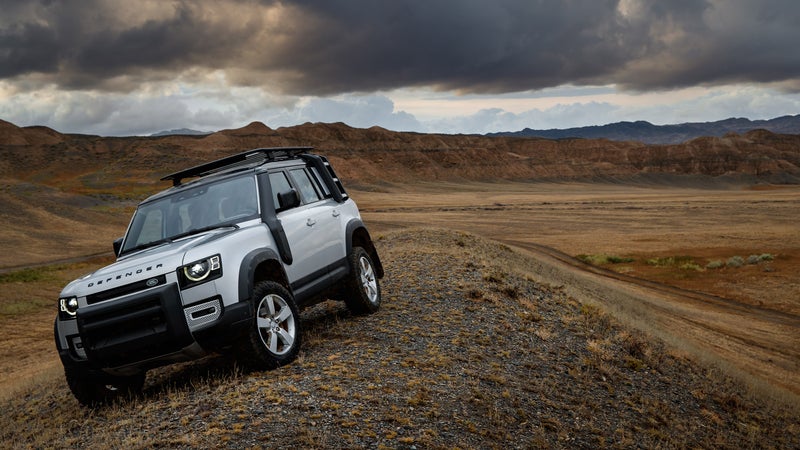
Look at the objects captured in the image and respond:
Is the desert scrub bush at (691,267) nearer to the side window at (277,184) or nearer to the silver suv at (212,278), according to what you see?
the silver suv at (212,278)

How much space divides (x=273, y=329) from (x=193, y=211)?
6.00 feet

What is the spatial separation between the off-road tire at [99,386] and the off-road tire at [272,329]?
150cm

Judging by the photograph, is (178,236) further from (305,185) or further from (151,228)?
(305,185)

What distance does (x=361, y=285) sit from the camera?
895 cm

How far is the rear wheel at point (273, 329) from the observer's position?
6.20 meters

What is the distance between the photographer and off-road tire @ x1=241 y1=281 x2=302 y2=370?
6.18 metres

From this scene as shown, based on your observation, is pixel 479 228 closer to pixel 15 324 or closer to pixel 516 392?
pixel 15 324

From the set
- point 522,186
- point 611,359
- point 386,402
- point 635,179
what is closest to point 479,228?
point 611,359

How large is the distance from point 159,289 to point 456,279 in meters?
8.08

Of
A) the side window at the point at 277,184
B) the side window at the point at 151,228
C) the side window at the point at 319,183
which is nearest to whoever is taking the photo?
the side window at the point at 151,228

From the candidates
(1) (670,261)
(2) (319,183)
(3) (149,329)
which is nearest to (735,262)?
(1) (670,261)

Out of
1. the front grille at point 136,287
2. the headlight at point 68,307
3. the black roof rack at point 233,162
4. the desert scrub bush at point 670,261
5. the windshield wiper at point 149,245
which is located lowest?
the desert scrub bush at point 670,261

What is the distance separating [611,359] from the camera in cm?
949

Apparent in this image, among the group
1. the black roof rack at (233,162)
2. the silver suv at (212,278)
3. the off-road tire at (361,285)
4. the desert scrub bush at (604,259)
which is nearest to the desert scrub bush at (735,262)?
the desert scrub bush at (604,259)
